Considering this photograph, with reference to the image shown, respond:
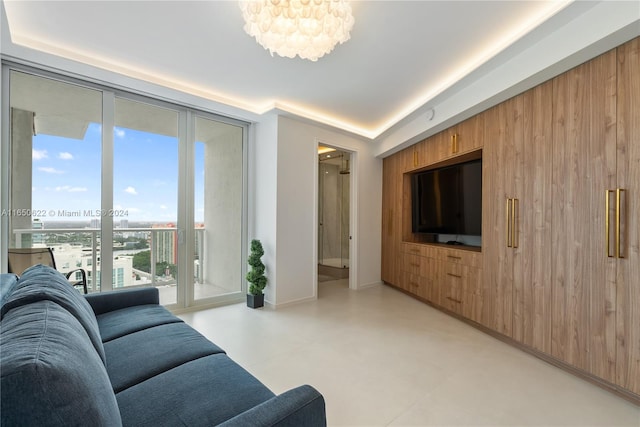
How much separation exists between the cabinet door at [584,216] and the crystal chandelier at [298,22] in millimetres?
1840

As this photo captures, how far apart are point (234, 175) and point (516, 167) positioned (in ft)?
11.3

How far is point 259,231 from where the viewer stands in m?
4.15

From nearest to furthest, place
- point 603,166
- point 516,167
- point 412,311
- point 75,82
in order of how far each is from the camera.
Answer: point 603,166 < point 516,167 < point 75,82 < point 412,311

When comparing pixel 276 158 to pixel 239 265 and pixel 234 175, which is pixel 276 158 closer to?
pixel 234 175

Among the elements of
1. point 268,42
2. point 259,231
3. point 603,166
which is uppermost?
point 268,42

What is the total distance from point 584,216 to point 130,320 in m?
3.36

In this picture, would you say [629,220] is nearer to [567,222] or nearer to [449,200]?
[567,222]

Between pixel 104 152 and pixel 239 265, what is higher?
pixel 104 152

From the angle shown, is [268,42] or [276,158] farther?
[276,158]

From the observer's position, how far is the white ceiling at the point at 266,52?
2.10 m

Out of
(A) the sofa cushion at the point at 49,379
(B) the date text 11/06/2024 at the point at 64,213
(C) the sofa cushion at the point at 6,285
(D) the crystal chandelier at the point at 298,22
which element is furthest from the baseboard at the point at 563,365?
(B) the date text 11/06/2024 at the point at 64,213

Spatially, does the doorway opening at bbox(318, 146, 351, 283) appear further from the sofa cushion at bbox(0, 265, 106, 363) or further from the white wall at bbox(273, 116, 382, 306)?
the sofa cushion at bbox(0, 265, 106, 363)

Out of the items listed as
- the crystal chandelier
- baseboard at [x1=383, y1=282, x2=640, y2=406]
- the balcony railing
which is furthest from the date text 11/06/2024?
baseboard at [x1=383, y1=282, x2=640, y2=406]

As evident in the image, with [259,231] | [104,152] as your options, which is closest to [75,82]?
[104,152]
